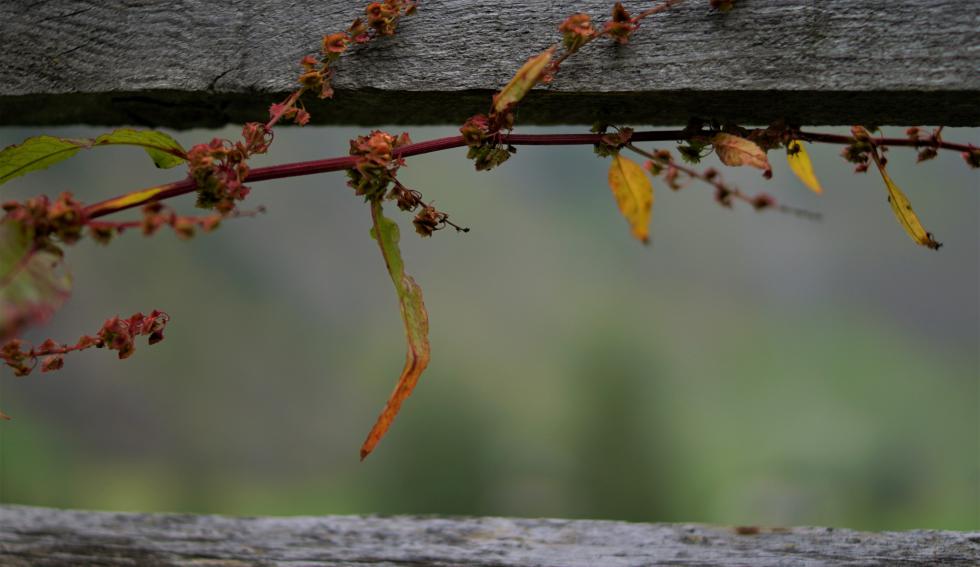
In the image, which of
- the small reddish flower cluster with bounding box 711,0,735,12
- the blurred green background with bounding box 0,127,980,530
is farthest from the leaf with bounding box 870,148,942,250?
the blurred green background with bounding box 0,127,980,530

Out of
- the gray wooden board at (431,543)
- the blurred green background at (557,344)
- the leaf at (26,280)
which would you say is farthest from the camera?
the blurred green background at (557,344)

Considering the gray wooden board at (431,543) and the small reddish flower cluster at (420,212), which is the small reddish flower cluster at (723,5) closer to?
the small reddish flower cluster at (420,212)

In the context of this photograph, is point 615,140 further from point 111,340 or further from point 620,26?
point 111,340

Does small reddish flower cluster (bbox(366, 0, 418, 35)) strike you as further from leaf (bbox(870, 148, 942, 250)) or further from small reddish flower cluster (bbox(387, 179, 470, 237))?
leaf (bbox(870, 148, 942, 250))

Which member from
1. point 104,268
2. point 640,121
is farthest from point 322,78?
point 104,268

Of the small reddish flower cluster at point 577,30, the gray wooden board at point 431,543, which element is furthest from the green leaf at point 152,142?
the gray wooden board at point 431,543

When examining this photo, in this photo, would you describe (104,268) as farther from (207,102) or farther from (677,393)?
(207,102)
